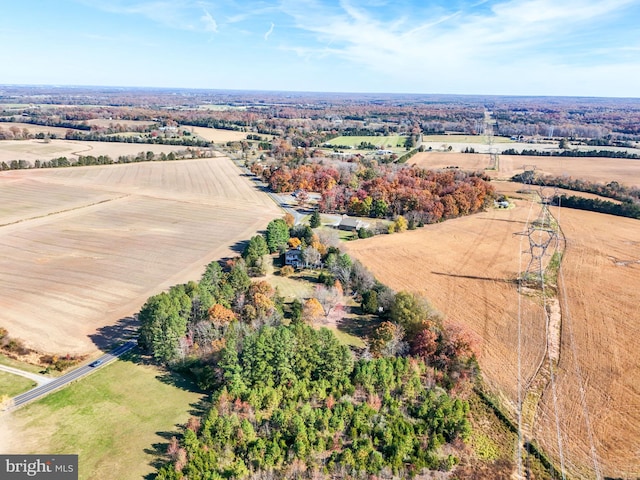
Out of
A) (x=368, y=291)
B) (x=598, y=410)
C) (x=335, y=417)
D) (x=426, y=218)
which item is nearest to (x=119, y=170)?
(x=426, y=218)

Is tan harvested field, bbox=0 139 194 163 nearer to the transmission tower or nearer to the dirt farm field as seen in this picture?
the dirt farm field

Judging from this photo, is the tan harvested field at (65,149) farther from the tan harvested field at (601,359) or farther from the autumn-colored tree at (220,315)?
the tan harvested field at (601,359)

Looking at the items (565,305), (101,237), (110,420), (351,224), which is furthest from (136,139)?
(565,305)

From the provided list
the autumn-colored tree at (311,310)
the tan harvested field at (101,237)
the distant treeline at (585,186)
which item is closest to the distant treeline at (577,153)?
the distant treeline at (585,186)

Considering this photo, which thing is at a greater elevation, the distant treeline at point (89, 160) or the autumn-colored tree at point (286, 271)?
the distant treeline at point (89, 160)

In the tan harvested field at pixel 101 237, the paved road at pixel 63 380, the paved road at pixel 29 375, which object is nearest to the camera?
the paved road at pixel 63 380

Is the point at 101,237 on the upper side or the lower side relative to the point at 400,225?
lower

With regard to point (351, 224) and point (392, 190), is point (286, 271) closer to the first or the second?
point (351, 224)

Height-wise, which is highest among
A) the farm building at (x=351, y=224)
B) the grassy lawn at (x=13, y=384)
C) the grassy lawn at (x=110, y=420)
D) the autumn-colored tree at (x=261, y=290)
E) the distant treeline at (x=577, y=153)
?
the distant treeline at (x=577, y=153)
